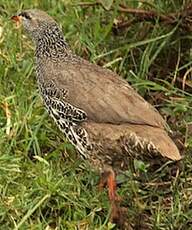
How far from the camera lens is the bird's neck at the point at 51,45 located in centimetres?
527

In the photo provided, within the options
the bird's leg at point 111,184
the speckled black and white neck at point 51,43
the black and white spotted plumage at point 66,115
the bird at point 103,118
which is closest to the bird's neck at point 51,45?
the speckled black and white neck at point 51,43

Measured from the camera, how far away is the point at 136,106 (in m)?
4.86

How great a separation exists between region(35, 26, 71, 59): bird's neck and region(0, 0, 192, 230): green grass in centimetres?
36

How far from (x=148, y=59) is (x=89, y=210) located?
1.31 meters

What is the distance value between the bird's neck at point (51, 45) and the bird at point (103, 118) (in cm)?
11

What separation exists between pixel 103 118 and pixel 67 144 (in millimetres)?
573

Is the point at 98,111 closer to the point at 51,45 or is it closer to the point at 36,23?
the point at 51,45

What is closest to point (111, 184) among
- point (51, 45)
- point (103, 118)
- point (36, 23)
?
point (103, 118)

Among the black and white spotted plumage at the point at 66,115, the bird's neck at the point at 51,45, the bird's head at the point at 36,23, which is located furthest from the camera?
the bird's head at the point at 36,23

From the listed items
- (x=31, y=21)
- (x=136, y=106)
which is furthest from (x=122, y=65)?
(x=136, y=106)

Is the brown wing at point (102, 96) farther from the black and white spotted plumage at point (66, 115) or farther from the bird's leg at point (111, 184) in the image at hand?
the bird's leg at point (111, 184)

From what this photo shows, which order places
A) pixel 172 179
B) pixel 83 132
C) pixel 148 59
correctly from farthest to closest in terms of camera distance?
1. pixel 148 59
2. pixel 172 179
3. pixel 83 132

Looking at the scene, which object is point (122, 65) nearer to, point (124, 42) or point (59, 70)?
point (124, 42)

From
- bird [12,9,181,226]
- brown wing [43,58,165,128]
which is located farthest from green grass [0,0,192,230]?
brown wing [43,58,165,128]
